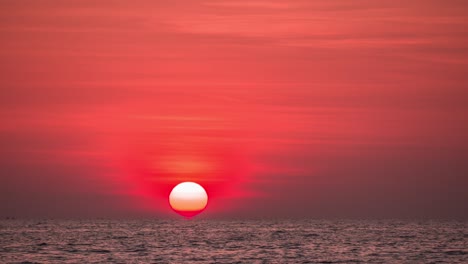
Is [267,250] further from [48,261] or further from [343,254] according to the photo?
[48,261]

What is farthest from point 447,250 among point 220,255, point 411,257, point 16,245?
point 16,245

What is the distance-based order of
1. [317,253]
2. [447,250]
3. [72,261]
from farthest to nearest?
[447,250]
[317,253]
[72,261]

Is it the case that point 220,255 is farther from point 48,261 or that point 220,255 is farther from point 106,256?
point 48,261

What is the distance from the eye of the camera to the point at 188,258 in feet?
268

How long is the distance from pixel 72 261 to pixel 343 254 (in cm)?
2838

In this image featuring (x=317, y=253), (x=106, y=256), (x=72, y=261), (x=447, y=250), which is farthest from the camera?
(x=447, y=250)

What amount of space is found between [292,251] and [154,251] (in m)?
15.2

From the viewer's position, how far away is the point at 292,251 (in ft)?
303

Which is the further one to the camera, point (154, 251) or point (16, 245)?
point (16, 245)

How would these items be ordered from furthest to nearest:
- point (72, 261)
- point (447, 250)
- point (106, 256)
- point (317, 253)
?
1. point (447, 250)
2. point (317, 253)
3. point (106, 256)
4. point (72, 261)

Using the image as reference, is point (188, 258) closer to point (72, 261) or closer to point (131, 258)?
point (131, 258)

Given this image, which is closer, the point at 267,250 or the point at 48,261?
the point at 48,261

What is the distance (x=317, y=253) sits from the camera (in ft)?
294

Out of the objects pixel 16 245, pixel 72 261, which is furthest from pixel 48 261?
pixel 16 245
